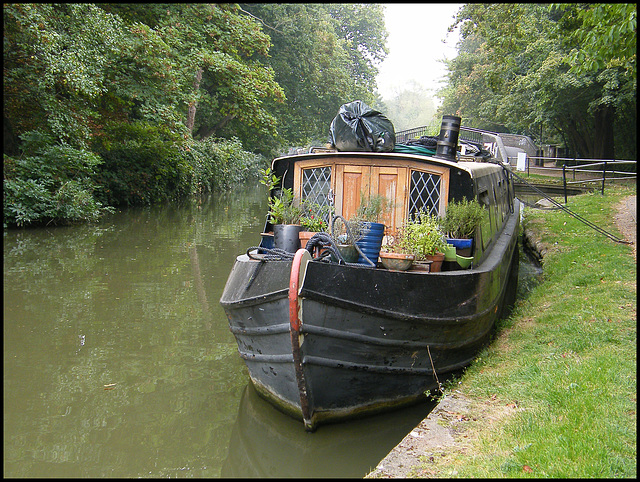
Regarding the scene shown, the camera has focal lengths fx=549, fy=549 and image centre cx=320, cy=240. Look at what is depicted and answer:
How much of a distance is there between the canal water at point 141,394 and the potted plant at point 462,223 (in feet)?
5.64

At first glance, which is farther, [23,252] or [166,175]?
[166,175]

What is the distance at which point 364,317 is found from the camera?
475cm

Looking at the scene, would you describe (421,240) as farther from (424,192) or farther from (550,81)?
(550,81)

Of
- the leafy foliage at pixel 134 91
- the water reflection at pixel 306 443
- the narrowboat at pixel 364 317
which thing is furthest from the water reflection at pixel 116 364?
the leafy foliage at pixel 134 91

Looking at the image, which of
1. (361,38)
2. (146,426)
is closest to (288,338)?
(146,426)

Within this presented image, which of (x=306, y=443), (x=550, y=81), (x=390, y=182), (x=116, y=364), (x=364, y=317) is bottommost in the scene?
(x=306, y=443)

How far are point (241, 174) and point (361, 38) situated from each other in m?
21.0

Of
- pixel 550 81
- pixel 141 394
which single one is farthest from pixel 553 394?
pixel 550 81

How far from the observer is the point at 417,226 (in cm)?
538

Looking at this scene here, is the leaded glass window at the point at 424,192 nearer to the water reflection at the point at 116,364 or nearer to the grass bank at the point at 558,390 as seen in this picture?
the grass bank at the point at 558,390

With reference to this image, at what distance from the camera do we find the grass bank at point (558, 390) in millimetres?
3389

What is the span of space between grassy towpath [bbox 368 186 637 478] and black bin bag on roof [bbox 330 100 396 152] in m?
2.65

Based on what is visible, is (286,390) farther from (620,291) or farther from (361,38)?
(361,38)

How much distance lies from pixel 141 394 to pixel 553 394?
3.81 metres
